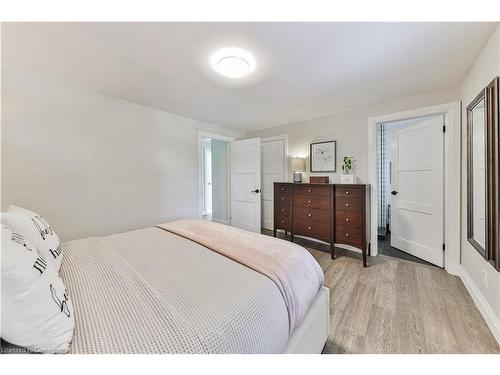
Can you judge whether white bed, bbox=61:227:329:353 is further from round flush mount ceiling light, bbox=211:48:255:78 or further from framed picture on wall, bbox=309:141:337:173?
framed picture on wall, bbox=309:141:337:173

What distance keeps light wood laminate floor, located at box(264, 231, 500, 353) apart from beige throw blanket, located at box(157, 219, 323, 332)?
540mm

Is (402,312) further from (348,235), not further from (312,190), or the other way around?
(312,190)

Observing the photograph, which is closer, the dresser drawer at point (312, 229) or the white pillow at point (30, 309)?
the white pillow at point (30, 309)

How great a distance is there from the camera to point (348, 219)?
2625 millimetres

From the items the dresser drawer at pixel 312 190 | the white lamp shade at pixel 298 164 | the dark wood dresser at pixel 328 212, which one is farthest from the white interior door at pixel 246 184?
the dresser drawer at pixel 312 190

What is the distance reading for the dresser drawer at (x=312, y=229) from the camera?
2.80 metres

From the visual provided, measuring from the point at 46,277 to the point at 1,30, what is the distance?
6.09 ft

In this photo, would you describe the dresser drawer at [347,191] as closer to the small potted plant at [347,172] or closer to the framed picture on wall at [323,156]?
the small potted plant at [347,172]

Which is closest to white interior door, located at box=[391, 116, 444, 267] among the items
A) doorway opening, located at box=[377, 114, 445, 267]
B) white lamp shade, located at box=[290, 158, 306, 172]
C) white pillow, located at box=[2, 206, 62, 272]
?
doorway opening, located at box=[377, 114, 445, 267]

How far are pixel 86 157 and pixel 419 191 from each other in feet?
14.0

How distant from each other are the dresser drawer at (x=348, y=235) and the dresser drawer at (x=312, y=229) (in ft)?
0.38

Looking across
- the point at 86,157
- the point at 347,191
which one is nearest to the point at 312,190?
the point at 347,191

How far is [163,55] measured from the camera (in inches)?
65.2
